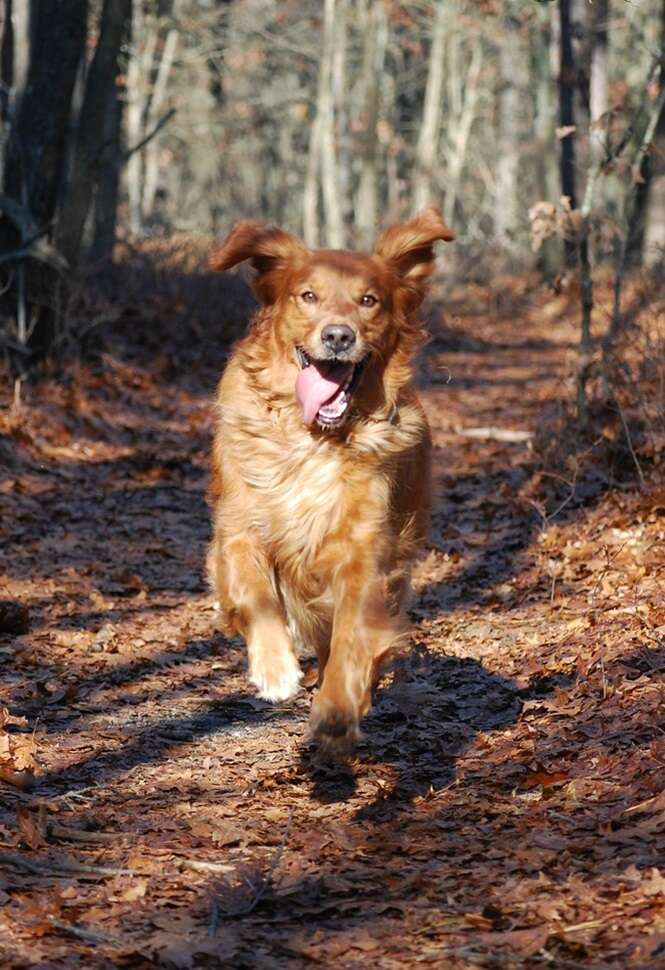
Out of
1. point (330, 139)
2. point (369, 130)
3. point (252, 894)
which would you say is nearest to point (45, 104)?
point (252, 894)

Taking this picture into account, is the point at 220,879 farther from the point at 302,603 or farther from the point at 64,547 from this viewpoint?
the point at 64,547

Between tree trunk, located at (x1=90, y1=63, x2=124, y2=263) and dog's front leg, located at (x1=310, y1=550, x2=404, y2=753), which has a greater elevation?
tree trunk, located at (x1=90, y1=63, x2=124, y2=263)

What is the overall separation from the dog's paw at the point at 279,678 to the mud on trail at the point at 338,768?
0.45 metres

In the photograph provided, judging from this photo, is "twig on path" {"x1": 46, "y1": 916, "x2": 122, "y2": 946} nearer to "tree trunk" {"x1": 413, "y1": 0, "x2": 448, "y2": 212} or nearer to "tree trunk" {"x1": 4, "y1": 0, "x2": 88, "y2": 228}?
"tree trunk" {"x1": 4, "y1": 0, "x2": 88, "y2": 228}

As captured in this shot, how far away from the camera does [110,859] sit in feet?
14.5

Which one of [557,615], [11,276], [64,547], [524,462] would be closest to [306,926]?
[557,615]

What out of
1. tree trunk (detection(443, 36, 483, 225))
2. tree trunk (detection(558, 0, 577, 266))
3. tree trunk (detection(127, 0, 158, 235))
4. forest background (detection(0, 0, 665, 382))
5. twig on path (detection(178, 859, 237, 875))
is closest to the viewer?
twig on path (detection(178, 859, 237, 875))

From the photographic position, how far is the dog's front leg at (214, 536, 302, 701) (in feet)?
16.4

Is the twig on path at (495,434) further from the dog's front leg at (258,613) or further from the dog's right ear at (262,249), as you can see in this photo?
the dog's front leg at (258,613)

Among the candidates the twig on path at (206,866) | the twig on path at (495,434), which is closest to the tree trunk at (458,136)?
the twig on path at (495,434)

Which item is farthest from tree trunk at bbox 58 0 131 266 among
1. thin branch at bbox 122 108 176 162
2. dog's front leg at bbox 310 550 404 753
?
dog's front leg at bbox 310 550 404 753

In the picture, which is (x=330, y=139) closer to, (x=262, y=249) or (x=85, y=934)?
(x=262, y=249)

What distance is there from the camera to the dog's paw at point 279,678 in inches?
195

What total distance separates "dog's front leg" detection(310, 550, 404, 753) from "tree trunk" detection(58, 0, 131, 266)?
8730 mm
